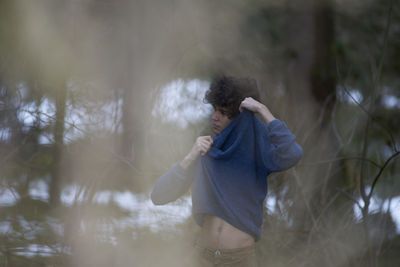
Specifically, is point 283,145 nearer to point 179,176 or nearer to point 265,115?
point 265,115

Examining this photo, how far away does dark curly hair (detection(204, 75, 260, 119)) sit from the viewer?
2.24m

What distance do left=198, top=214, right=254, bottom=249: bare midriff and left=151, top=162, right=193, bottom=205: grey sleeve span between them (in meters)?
0.24

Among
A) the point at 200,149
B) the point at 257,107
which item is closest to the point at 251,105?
the point at 257,107

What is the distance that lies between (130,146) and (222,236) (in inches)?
62.9

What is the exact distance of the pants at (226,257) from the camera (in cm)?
214

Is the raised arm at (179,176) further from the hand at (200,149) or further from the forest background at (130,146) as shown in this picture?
the forest background at (130,146)

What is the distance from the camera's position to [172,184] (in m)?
2.18

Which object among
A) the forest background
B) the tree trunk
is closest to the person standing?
the forest background

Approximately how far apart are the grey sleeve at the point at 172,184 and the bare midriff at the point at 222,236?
0.24 meters

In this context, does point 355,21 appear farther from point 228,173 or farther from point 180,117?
point 228,173

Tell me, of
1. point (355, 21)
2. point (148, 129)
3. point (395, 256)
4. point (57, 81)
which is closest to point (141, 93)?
point (148, 129)

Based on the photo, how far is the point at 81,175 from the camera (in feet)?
11.8

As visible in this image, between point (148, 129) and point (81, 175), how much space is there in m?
0.72

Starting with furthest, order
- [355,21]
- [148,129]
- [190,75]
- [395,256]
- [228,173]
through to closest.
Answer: [355,21]
[395,256]
[190,75]
[148,129]
[228,173]
